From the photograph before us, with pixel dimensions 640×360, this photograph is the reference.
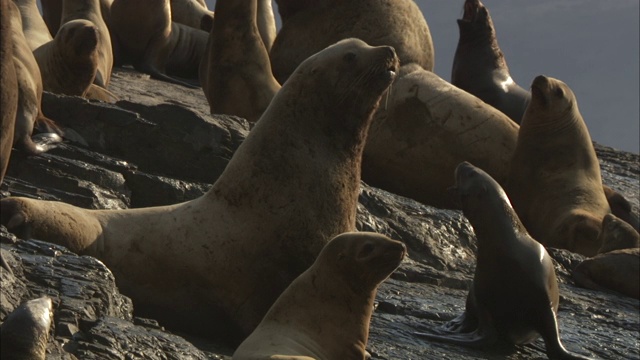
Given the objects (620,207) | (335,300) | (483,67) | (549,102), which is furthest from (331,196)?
(483,67)

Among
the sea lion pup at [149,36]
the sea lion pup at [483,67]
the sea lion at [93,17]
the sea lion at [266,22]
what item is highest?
the sea lion pup at [483,67]

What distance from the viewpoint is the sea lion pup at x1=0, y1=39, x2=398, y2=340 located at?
657 centimetres

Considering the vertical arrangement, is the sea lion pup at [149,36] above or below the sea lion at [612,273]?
below

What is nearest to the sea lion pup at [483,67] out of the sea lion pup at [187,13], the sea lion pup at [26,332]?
the sea lion pup at [187,13]

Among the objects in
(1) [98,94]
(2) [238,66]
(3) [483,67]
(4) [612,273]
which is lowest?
(1) [98,94]

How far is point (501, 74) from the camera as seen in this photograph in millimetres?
15305

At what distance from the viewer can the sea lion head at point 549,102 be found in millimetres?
12047

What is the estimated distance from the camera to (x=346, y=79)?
7.06 meters

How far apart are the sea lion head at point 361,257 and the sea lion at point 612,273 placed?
15.2 ft

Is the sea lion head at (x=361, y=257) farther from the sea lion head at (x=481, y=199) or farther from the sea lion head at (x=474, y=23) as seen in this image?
the sea lion head at (x=474, y=23)

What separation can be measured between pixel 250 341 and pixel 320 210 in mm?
1058

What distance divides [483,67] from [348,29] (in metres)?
4.06

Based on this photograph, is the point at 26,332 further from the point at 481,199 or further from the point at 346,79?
the point at 481,199

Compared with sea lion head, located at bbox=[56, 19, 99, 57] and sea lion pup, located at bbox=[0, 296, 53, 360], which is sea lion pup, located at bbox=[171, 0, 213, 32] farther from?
sea lion pup, located at bbox=[0, 296, 53, 360]
